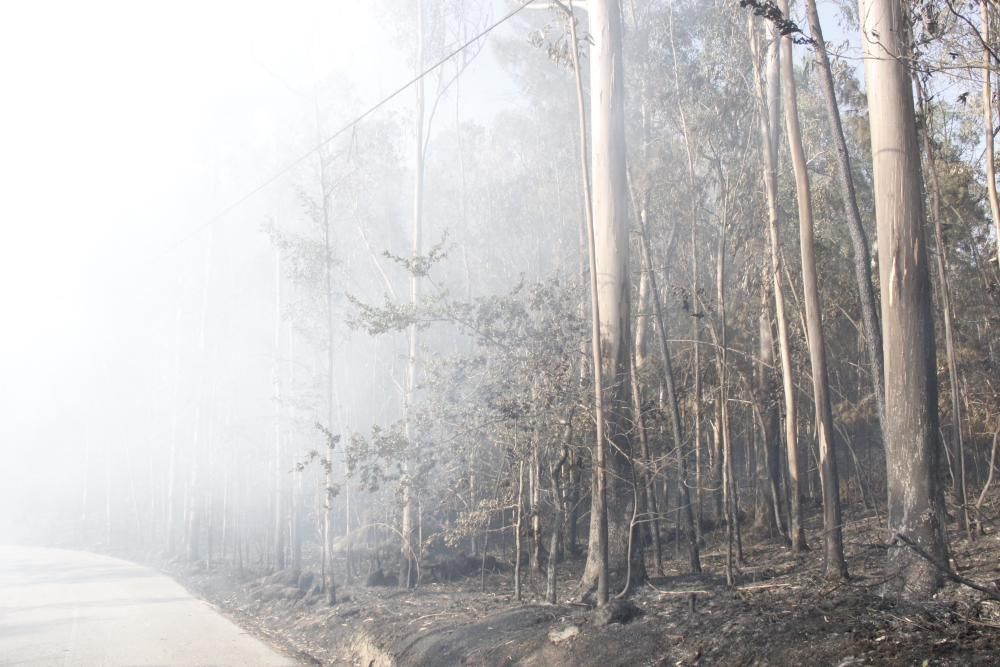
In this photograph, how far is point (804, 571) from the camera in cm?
991

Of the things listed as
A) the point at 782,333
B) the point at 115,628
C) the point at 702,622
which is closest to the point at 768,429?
the point at 782,333

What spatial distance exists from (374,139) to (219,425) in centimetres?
1653

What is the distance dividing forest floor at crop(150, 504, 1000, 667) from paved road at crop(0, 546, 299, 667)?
0.98 m

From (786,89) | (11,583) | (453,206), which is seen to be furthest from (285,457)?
(786,89)

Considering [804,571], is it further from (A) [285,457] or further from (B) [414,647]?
(A) [285,457]

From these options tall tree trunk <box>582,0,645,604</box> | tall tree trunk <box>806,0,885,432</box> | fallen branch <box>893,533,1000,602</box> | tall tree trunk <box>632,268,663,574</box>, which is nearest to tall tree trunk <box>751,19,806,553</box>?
tall tree trunk <box>632,268,663,574</box>

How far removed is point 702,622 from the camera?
6973 millimetres

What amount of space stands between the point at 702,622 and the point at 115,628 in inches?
392

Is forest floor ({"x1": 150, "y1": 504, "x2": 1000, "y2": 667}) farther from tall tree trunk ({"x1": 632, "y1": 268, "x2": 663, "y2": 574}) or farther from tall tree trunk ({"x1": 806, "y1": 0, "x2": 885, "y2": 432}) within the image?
tall tree trunk ({"x1": 806, "y1": 0, "x2": 885, "y2": 432})

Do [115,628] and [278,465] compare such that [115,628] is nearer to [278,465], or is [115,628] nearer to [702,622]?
[702,622]

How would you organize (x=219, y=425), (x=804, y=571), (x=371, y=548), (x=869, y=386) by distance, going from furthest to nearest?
(x=219, y=425), (x=371, y=548), (x=869, y=386), (x=804, y=571)

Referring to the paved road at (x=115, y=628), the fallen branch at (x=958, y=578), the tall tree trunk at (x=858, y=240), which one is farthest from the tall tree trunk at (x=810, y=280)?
the paved road at (x=115, y=628)

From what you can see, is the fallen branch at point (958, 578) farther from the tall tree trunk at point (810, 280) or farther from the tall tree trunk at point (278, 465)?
the tall tree trunk at point (278, 465)

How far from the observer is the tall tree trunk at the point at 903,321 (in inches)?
249
